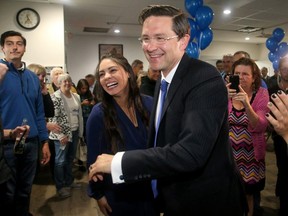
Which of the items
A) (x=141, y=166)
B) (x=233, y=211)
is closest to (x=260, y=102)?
(x=233, y=211)

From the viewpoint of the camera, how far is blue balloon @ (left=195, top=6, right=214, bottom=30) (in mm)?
3828

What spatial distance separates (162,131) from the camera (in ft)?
3.30

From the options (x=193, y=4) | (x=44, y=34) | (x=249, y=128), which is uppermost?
(x=193, y=4)

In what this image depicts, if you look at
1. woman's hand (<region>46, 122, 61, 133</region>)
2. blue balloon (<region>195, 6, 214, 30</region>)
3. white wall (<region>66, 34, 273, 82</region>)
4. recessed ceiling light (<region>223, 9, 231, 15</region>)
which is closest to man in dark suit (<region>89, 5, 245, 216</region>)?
woman's hand (<region>46, 122, 61, 133</region>)

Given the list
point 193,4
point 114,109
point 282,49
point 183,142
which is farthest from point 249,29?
point 183,142

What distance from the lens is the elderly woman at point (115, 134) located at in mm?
1364

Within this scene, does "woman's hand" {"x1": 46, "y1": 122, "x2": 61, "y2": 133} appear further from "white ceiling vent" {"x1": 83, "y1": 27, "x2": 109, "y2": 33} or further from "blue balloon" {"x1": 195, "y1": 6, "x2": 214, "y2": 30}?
"white ceiling vent" {"x1": 83, "y1": 27, "x2": 109, "y2": 33}

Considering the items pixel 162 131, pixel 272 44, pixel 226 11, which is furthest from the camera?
pixel 272 44

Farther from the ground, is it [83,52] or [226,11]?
[226,11]

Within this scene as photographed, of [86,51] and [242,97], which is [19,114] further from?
[86,51]

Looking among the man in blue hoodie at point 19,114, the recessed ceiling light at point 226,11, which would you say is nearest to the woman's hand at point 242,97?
the man in blue hoodie at point 19,114

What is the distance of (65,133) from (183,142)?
2530 millimetres

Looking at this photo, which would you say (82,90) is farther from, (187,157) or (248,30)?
(248,30)

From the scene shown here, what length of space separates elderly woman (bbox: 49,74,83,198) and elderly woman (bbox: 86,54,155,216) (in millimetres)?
1791
